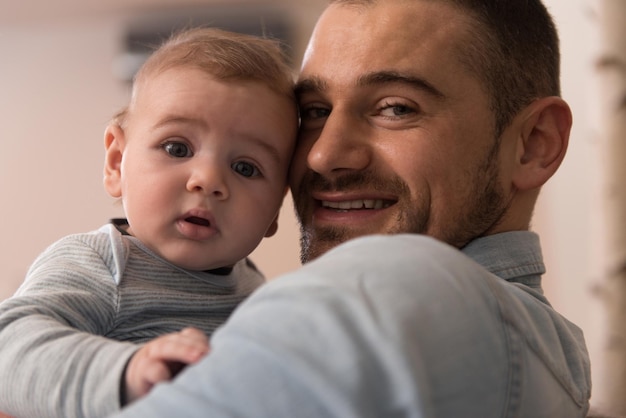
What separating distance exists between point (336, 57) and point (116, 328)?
62 centimetres

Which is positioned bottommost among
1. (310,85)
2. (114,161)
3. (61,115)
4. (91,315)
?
(61,115)

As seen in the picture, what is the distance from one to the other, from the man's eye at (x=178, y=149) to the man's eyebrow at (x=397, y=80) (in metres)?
0.33

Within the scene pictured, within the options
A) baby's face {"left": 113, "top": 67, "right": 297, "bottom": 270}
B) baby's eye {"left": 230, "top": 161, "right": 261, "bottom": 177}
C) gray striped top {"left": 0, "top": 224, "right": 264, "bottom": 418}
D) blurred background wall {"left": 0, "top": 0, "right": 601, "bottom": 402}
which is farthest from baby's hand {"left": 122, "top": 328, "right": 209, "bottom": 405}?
blurred background wall {"left": 0, "top": 0, "right": 601, "bottom": 402}

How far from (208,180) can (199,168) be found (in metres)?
0.03

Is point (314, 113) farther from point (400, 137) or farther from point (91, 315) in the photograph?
point (91, 315)

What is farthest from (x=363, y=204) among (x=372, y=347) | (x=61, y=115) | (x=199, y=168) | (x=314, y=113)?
(x=61, y=115)

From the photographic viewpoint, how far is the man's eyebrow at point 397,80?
1396 mm

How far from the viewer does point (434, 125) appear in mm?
1412

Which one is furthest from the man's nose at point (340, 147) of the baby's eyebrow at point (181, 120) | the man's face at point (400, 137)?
the baby's eyebrow at point (181, 120)

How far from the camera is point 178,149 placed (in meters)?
1.27

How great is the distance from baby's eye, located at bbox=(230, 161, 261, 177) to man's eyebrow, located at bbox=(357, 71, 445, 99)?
0.24 m

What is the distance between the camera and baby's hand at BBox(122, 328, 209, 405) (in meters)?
0.77

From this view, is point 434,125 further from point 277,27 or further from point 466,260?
point 277,27

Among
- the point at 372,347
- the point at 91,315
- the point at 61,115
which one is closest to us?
the point at 372,347
